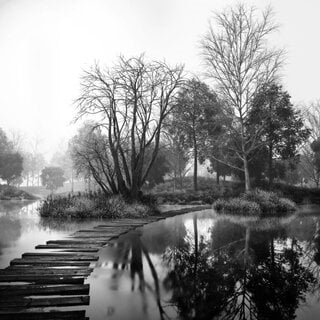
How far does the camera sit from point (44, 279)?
16.3ft

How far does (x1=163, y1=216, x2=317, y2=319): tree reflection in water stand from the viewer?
378cm

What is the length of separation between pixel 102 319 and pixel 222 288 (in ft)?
5.83

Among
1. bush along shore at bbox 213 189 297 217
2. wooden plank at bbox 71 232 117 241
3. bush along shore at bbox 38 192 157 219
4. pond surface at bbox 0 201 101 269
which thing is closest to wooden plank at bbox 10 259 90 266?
pond surface at bbox 0 201 101 269

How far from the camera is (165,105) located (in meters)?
18.3

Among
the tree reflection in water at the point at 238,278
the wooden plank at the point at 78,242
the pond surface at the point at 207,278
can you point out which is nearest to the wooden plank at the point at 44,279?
the pond surface at the point at 207,278

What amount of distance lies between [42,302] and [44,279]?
3.56 ft

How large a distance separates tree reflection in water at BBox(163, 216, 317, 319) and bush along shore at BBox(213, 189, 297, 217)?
897cm

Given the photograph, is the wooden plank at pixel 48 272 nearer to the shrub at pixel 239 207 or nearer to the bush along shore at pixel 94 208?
the bush along shore at pixel 94 208

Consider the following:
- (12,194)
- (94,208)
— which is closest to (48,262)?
(94,208)

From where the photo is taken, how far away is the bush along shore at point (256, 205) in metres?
17.7

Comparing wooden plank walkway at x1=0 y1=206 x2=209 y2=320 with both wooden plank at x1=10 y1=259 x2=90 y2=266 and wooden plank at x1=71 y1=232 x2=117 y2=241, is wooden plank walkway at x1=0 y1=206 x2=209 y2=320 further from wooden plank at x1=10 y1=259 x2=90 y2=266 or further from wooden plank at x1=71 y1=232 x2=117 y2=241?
wooden plank at x1=71 y1=232 x2=117 y2=241

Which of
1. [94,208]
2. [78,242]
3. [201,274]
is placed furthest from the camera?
[94,208]

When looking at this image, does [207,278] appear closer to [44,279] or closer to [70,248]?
[44,279]

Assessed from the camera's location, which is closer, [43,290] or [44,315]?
[44,315]
